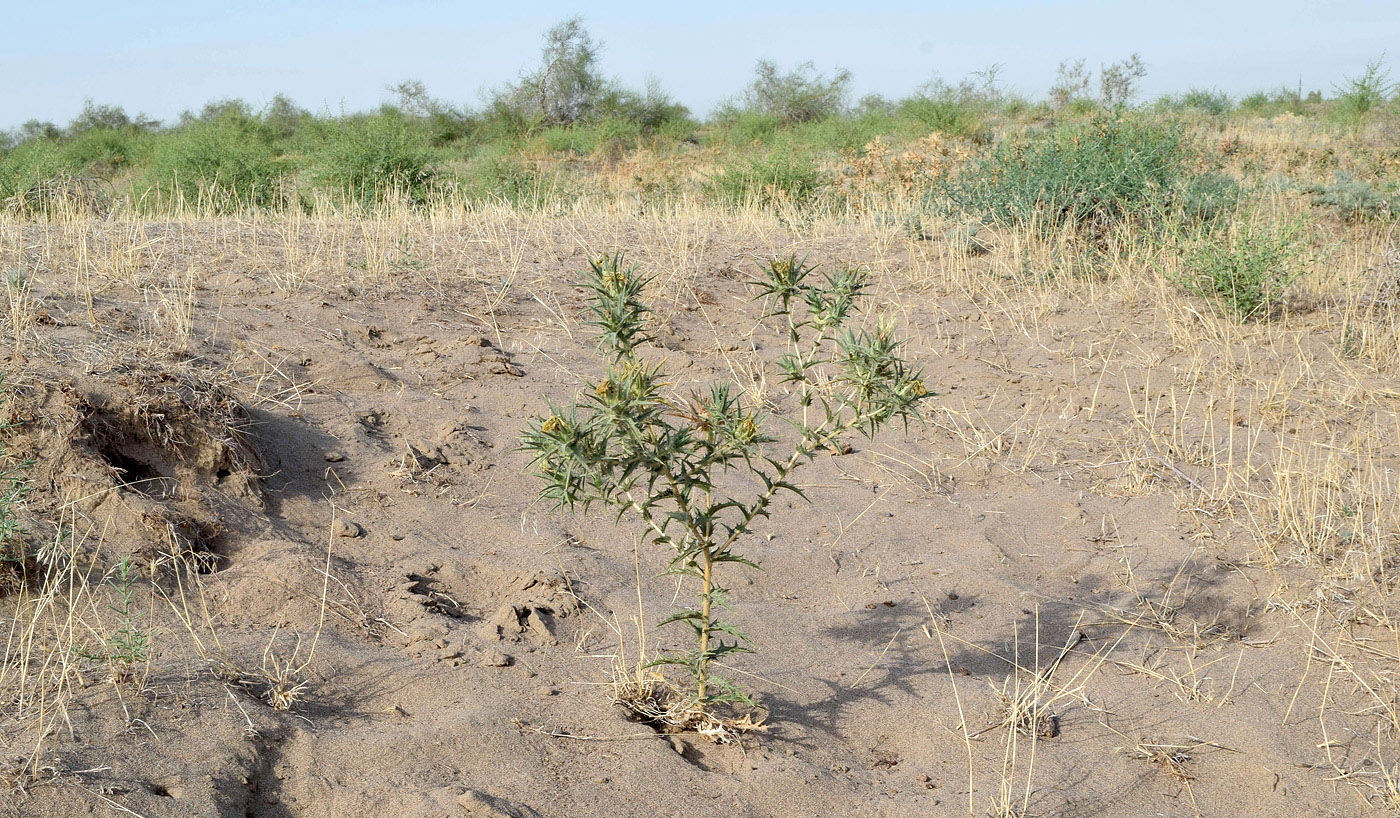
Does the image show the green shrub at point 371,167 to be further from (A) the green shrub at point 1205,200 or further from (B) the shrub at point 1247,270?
(B) the shrub at point 1247,270

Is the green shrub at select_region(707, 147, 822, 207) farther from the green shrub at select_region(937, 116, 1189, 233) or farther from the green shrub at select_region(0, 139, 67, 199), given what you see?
the green shrub at select_region(0, 139, 67, 199)

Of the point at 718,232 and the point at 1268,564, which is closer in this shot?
the point at 1268,564

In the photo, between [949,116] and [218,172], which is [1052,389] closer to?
[218,172]

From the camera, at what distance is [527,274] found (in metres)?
6.64

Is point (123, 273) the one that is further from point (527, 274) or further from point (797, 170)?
point (797, 170)

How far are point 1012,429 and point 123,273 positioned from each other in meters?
4.88

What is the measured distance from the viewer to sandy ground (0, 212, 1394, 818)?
2.46 metres

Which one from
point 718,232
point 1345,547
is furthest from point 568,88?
point 1345,547

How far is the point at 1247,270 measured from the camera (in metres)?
6.26

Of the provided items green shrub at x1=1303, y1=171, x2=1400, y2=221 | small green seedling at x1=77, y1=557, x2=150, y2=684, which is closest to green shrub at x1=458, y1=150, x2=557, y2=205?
green shrub at x1=1303, y1=171, x2=1400, y2=221

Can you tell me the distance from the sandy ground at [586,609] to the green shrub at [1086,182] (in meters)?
2.20

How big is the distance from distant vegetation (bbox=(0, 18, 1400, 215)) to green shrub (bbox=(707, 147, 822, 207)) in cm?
3

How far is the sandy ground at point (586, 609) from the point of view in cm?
246

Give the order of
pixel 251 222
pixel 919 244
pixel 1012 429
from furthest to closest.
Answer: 1. pixel 919 244
2. pixel 251 222
3. pixel 1012 429
